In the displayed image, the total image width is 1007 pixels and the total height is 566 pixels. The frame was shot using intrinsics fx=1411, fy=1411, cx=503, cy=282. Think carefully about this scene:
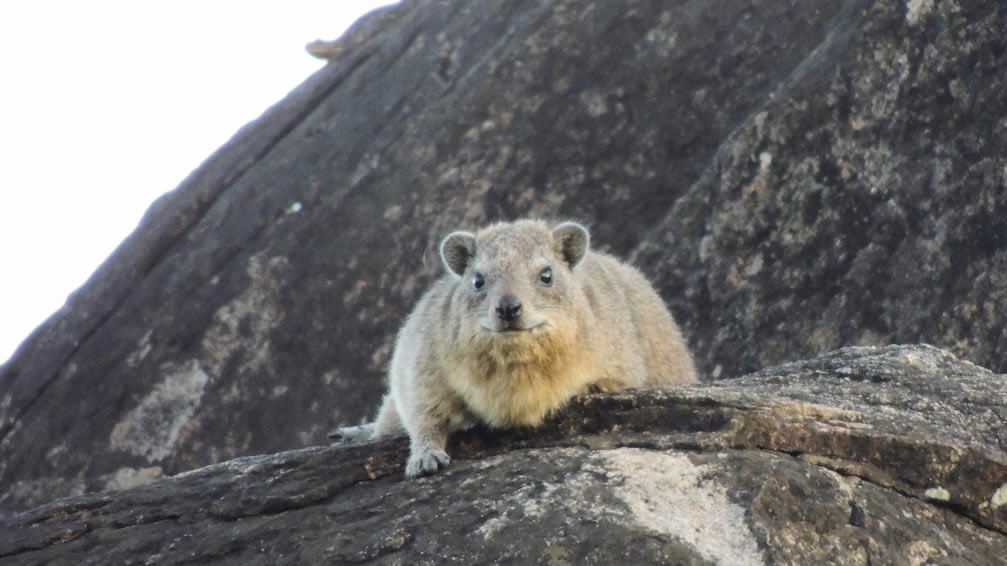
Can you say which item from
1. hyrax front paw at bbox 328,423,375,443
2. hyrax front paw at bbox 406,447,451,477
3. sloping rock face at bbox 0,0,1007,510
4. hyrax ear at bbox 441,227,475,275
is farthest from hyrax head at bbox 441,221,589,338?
sloping rock face at bbox 0,0,1007,510

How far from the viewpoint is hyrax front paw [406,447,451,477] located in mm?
6988

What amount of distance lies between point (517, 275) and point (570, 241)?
0.75 m

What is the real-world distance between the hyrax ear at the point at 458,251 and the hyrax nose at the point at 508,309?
0.92 m

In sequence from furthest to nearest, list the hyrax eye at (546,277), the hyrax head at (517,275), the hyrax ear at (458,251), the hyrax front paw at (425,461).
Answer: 1. the hyrax ear at (458,251)
2. the hyrax eye at (546,277)
3. the hyrax head at (517,275)
4. the hyrax front paw at (425,461)

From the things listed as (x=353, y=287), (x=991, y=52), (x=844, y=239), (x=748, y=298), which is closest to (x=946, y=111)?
(x=991, y=52)

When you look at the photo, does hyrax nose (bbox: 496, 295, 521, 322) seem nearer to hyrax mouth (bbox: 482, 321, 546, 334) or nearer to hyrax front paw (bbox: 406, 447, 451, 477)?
hyrax mouth (bbox: 482, 321, 546, 334)

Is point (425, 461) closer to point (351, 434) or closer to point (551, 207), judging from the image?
point (351, 434)

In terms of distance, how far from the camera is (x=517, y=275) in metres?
7.88

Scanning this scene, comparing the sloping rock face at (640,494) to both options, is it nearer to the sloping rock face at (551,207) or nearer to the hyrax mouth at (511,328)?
the hyrax mouth at (511,328)

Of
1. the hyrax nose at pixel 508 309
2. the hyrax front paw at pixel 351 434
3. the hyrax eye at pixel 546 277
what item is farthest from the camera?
the hyrax front paw at pixel 351 434

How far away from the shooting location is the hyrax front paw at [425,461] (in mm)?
6988

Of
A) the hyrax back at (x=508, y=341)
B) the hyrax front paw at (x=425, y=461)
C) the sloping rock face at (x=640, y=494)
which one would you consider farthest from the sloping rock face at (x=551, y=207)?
the hyrax front paw at (x=425, y=461)

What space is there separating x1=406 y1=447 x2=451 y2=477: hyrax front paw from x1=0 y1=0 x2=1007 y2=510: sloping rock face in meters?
4.29

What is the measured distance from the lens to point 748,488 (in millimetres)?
6234
